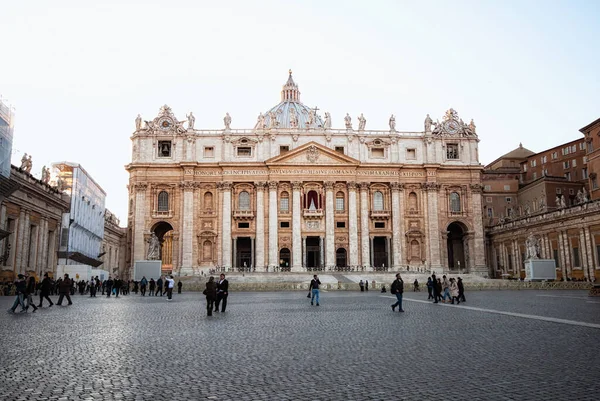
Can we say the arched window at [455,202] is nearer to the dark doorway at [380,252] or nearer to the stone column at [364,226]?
the dark doorway at [380,252]

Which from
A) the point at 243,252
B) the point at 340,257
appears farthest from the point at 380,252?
the point at 243,252

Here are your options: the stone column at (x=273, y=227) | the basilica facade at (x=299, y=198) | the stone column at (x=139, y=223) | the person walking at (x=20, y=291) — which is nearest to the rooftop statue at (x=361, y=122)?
the basilica facade at (x=299, y=198)

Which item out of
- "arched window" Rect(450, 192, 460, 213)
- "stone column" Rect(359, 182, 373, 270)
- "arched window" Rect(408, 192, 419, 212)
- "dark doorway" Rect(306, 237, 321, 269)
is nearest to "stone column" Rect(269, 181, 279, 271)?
"dark doorway" Rect(306, 237, 321, 269)

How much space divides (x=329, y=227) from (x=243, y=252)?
33.5ft

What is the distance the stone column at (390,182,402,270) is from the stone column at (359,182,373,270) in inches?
102

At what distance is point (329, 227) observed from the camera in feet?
193

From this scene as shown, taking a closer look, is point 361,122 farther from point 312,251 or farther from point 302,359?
point 302,359

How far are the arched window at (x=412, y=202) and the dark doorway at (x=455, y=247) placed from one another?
20.0ft

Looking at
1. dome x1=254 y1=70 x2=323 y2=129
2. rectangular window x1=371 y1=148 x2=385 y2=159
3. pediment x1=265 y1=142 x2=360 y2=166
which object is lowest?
pediment x1=265 y1=142 x2=360 y2=166

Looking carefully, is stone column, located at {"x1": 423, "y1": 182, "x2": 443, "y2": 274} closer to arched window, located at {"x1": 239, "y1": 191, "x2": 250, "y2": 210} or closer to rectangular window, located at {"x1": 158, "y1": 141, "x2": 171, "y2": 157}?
arched window, located at {"x1": 239, "y1": 191, "x2": 250, "y2": 210}

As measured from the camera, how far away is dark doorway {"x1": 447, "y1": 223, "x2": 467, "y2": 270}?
6419 centimetres

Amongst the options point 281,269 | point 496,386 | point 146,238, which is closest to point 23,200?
point 146,238

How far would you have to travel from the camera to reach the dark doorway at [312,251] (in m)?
60.4

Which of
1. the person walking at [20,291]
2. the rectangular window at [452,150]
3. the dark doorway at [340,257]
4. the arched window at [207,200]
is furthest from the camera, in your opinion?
the rectangular window at [452,150]
